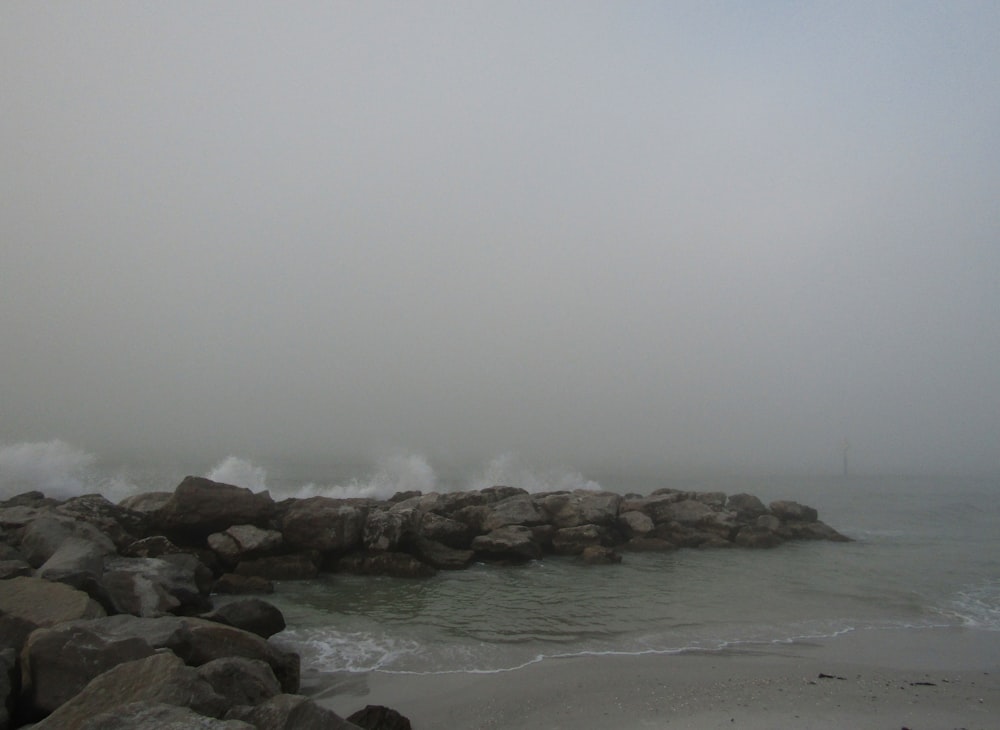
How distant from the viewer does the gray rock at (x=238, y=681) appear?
596 cm

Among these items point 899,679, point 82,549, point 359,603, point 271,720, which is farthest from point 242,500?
point 899,679

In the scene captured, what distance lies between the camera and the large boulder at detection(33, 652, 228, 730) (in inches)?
189

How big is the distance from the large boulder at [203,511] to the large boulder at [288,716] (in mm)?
12523

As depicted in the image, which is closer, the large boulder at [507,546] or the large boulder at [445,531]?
the large boulder at [507,546]

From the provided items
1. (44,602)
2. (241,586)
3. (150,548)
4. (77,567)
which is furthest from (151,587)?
(150,548)

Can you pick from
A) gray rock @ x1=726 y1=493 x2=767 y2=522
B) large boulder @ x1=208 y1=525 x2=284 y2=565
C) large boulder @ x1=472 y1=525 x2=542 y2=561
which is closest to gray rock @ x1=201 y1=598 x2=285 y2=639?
large boulder @ x1=208 y1=525 x2=284 y2=565

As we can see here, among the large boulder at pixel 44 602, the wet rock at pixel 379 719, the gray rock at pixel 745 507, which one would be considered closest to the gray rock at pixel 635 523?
the gray rock at pixel 745 507

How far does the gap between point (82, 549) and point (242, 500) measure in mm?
6969

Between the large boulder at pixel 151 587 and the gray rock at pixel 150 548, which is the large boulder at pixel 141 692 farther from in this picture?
the gray rock at pixel 150 548

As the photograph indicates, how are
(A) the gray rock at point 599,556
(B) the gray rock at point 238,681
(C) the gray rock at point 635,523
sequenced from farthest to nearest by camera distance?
(C) the gray rock at point 635,523 → (A) the gray rock at point 599,556 → (B) the gray rock at point 238,681

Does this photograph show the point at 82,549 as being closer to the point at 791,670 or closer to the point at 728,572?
the point at 791,670

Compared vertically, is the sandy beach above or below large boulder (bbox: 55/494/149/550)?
below

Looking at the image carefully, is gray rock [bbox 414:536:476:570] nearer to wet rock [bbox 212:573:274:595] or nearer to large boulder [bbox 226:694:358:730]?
wet rock [bbox 212:573:274:595]

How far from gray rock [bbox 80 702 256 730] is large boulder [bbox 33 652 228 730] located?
125 millimetres
